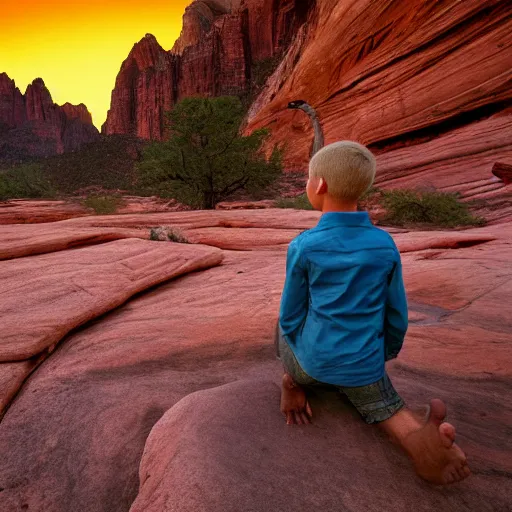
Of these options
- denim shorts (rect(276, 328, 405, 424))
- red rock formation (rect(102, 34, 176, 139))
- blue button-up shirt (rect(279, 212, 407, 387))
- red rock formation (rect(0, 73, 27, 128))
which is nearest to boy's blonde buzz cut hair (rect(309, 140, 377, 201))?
blue button-up shirt (rect(279, 212, 407, 387))

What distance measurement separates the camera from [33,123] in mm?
99812

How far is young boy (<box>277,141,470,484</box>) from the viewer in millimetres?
1575

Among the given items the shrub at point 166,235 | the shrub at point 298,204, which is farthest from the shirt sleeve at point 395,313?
the shrub at point 298,204

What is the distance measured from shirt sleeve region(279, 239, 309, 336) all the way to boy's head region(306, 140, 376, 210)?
0.94ft

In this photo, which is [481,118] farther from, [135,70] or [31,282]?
[135,70]

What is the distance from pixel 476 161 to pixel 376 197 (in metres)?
4.28

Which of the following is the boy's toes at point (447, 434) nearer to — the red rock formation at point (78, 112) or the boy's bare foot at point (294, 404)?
the boy's bare foot at point (294, 404)

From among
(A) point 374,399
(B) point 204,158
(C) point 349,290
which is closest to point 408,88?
(B) point 204,158

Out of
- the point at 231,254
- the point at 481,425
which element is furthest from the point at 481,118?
the point at 481,425

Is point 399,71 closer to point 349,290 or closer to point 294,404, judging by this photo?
point 349,290

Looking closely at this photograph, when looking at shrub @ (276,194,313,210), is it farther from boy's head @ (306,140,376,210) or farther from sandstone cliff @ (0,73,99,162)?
sandstone cliff @ (0,73,99,162)

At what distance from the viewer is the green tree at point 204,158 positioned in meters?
15.4

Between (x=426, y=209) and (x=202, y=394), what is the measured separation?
12642 millimetres

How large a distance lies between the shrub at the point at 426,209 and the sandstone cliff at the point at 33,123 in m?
100
